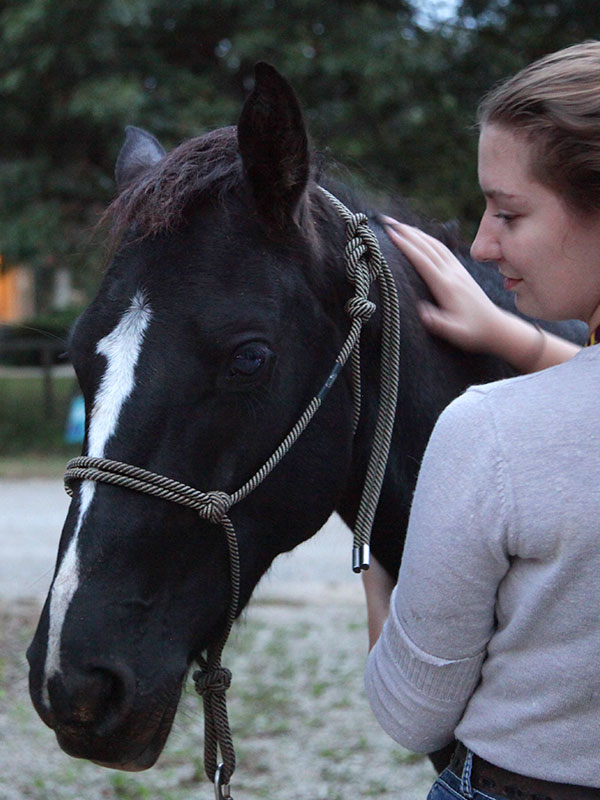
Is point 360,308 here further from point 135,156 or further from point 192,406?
point 135,156

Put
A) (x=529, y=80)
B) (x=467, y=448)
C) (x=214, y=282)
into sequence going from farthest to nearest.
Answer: (x=214, y=282)
(x=529, y=80)
(x=467, y=448)

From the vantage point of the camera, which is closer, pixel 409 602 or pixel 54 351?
pixel 409 602

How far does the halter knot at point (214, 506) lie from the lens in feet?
5.16

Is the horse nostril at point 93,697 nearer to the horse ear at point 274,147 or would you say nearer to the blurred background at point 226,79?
the horse ear at point 274,147

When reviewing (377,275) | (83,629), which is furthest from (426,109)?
(83,629)

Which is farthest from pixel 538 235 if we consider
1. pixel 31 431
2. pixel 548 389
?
pixel 31 431

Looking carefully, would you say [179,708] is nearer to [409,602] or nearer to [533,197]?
[409,602]

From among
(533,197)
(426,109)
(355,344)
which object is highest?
(533,197)

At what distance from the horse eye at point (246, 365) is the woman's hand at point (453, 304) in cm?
49

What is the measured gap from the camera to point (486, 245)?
1.40 m

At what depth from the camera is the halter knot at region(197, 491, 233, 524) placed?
5.16 feet

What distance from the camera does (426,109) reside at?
36.3ft

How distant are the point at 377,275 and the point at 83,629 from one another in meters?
0.89

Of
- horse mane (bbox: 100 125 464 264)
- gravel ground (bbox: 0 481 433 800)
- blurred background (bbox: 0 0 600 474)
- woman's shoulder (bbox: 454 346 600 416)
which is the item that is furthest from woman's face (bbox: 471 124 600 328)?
blurred background (bbox: 0 0 600 474)
